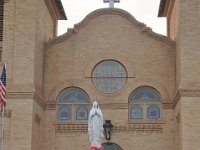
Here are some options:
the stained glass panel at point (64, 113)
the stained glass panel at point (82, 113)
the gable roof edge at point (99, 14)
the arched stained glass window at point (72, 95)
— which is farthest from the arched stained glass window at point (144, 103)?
the stained glass panel at point (64, 113)

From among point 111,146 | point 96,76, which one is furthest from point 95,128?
point 96,76

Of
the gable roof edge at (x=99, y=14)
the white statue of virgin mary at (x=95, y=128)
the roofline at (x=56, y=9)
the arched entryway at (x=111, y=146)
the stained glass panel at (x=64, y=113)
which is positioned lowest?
the arched entryway at (x=111, y=146)

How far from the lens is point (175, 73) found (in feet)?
96.1

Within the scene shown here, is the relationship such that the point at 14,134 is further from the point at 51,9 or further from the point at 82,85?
the point at 51,9

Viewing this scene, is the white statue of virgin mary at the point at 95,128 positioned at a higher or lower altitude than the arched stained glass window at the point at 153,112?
lower

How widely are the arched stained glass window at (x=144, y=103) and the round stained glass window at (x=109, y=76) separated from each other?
A: 0.86 m

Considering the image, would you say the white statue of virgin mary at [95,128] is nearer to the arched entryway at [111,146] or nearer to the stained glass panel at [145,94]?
the arched entryway at [111,146]

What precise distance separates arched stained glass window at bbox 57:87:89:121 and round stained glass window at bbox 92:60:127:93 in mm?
865

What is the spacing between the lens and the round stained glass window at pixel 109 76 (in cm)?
2956

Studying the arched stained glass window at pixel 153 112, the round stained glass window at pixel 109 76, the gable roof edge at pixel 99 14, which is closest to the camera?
the arched stained glass window at pixel 153 112

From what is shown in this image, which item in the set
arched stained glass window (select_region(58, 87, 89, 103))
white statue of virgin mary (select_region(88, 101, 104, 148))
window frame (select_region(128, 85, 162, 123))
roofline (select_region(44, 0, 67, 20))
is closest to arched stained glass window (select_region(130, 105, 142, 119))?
window frame (select_region(128, 85, 162, 123))

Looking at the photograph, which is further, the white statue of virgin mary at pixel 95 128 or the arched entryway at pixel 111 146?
the arched entryway at pixel 111 146

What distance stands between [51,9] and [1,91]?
9.02 m

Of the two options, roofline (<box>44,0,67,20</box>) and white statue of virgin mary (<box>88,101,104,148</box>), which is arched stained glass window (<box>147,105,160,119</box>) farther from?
roofline (<box>44,0,67,20</box>)
